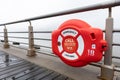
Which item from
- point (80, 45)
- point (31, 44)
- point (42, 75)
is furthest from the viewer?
point (31, 44)

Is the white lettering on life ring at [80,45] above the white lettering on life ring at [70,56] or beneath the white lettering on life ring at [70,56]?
above

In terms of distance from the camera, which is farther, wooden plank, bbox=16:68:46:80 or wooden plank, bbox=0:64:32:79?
wooden plank, bbox=0:64:32:79

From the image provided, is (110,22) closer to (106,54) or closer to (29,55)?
(106,54)

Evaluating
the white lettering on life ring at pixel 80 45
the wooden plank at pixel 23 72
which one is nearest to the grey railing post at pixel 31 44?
the wooden plank at pixel 23 72

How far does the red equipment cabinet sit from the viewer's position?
4.76ft

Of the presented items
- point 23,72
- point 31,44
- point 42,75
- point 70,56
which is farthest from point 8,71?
point 70,56

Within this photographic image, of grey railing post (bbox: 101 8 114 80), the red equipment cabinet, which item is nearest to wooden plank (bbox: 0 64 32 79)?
the red equipment cabinet

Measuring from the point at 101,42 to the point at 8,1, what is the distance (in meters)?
10.7

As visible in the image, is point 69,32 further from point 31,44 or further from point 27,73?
point 31,44

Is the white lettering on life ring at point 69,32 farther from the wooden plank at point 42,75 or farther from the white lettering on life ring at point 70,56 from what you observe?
the wooden plank at point 42,75

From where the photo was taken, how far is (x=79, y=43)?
1531 millimetres

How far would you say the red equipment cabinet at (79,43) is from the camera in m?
1.45

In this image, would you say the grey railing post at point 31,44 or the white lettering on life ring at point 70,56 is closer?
the white lettering on life ring at point 70,56

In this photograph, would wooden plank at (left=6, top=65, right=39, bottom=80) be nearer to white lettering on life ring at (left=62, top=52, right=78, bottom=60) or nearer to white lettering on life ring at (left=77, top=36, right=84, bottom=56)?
white lettering on life ring at (left=62, top=52, right=78, bottom=60)
